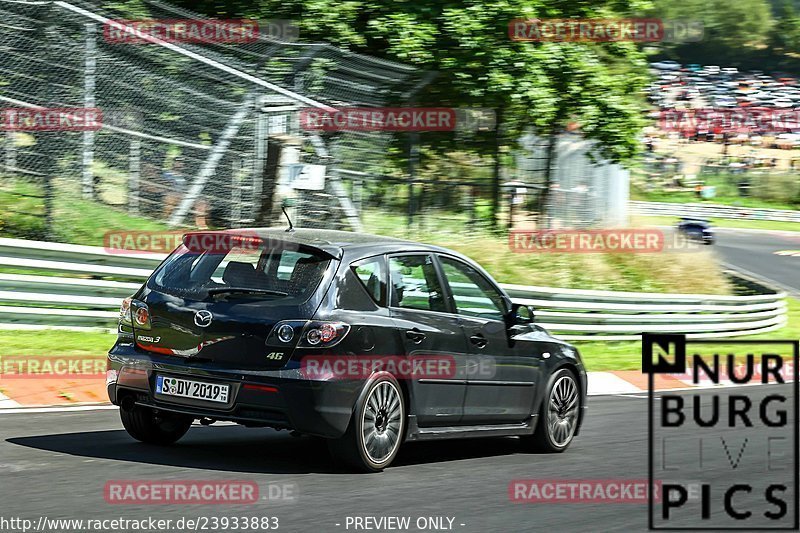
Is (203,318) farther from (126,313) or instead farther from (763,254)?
(763,254)

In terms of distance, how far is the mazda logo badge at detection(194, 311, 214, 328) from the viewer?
22.9ft

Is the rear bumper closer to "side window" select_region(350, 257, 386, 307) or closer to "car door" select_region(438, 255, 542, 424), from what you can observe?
"side window" select_region(350, 257, 386, 307)

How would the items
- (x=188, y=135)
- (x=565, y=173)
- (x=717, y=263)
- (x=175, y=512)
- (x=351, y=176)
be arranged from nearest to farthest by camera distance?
(x=175, y=512) < (x=188, y=135) < (x=351, y=176) < (x=565, y=173) < (x=717, y=263)

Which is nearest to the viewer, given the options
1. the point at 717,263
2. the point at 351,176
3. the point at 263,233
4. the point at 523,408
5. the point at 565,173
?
the point at 263,233

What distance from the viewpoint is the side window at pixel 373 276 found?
23.9ft

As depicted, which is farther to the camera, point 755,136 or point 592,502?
point 755,136

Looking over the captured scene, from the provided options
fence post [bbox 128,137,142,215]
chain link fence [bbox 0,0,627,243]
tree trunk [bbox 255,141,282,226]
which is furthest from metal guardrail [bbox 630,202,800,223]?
fence post [bbox 128,137,142,215]

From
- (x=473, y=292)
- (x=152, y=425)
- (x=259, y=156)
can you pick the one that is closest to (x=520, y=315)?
(x=473, y=292)

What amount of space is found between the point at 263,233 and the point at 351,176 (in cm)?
986

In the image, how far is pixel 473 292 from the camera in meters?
8.37

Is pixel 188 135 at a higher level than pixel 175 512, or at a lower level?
higher

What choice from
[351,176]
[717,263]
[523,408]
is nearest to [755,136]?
[717,263]

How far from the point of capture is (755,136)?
240ft

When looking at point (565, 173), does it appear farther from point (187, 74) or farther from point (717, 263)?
point (187, 74)
